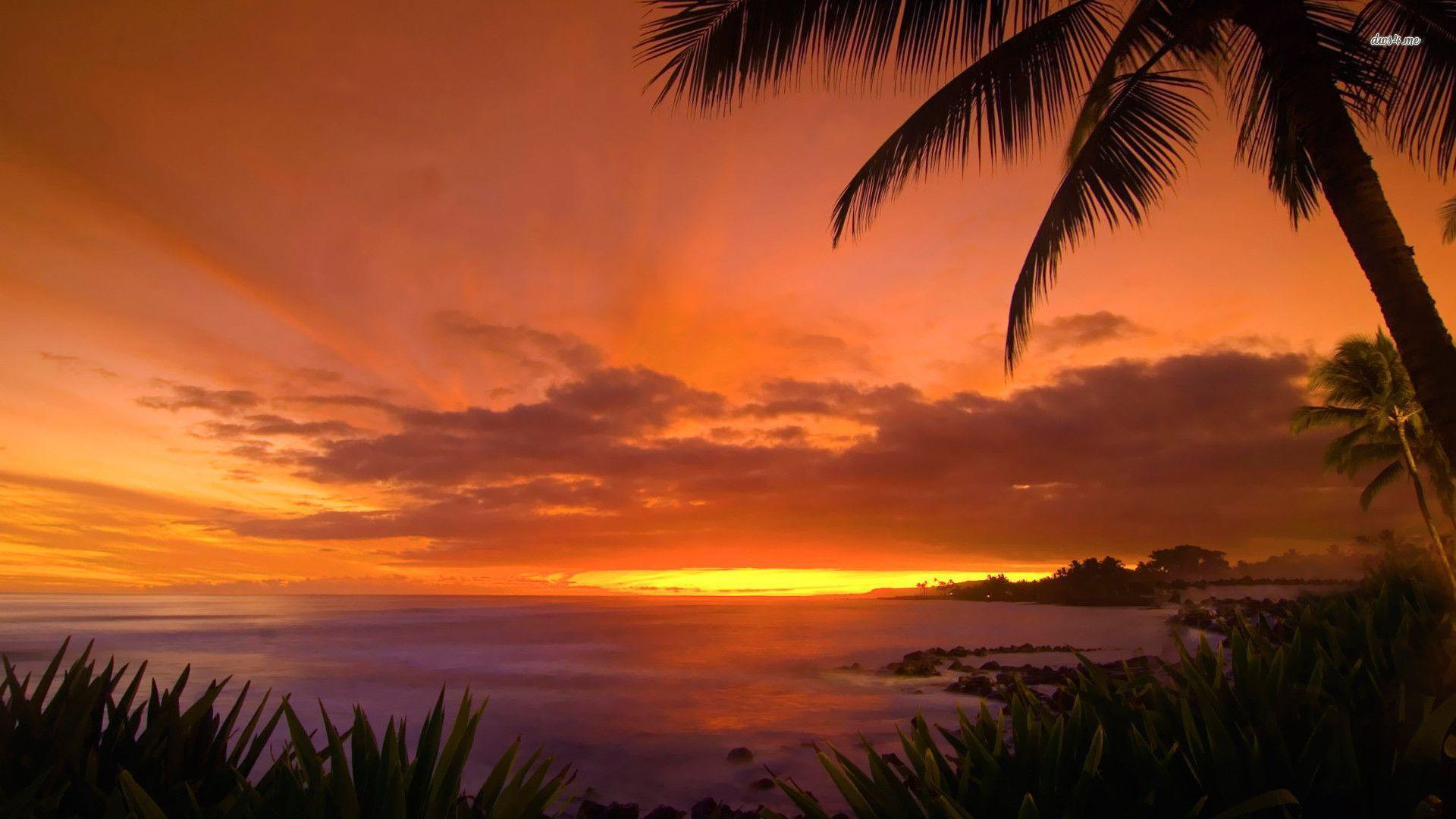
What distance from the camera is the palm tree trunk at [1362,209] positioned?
3.47 meters

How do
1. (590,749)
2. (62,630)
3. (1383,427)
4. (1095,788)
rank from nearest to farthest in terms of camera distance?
(1095,788)
(590,749)
(1383,427)
(62,630)

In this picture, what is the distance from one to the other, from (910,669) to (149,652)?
2472cm

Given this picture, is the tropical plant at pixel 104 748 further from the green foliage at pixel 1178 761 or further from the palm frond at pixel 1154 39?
the palm frond at pixel 1154 39

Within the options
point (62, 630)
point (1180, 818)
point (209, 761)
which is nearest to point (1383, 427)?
point (1180, 818)

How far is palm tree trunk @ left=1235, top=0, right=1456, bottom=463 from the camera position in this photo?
3.47 m

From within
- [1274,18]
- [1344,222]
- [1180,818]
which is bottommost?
[1180,818]

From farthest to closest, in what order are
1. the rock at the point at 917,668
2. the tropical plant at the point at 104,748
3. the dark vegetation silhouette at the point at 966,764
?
the rock at the point at 917,668, the tropical plant at the point at 104,748, the dark vegetation silhouette at the point at 966,764

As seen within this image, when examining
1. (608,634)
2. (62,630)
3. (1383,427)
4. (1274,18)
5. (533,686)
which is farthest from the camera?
(62,630)

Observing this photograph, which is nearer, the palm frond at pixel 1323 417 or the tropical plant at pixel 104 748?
the tropical plant at pixel 104 748

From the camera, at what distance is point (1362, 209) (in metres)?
3.73

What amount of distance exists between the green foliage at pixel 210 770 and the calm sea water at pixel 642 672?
240 centimetres

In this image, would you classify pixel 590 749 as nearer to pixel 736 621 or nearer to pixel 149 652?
pixel 149 652

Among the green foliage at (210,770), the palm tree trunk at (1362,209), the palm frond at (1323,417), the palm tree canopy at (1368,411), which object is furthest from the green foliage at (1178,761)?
the palm frond at (1323,417)

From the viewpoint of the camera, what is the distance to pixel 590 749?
30.1 feet
